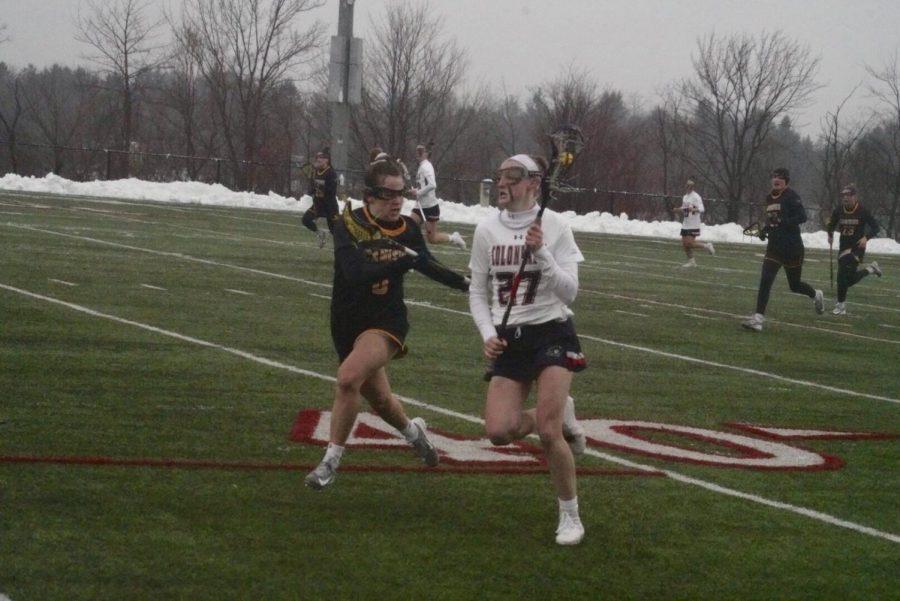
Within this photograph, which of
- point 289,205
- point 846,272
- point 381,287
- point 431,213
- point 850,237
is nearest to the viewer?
point 381,287

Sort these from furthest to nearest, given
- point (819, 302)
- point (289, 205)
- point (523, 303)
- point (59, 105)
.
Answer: point (59, 105) < point (289, 205) < point (819, 302) < point (523, 303)

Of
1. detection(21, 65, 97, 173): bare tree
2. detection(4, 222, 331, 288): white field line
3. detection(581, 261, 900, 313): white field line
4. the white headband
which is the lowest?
detection(581, 261, 900, 313): white field line

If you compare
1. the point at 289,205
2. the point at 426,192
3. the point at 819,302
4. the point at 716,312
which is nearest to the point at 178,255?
the point at 426,192

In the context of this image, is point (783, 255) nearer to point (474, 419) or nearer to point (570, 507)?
point (474, 419)

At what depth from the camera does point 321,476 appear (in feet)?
25.0

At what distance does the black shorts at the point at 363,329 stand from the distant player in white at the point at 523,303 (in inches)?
26.7

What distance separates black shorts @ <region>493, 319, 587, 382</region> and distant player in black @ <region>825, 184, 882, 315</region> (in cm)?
1503

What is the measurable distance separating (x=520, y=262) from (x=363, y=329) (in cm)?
113

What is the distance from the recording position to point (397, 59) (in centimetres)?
6956

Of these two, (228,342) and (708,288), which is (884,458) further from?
(708,288)

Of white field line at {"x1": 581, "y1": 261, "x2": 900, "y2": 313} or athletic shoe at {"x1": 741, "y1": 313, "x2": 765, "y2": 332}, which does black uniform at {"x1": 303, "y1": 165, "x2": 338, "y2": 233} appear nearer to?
white field line at {"x1": 581, "y1": 261, "x2": 900, "y2": 313}

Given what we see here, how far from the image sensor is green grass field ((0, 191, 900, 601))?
20.4 feet

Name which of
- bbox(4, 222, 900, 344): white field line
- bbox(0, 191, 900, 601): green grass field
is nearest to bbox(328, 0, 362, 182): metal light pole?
bbox(4, 222, 900, 344): white field line

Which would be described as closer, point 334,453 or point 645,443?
point 334,453
